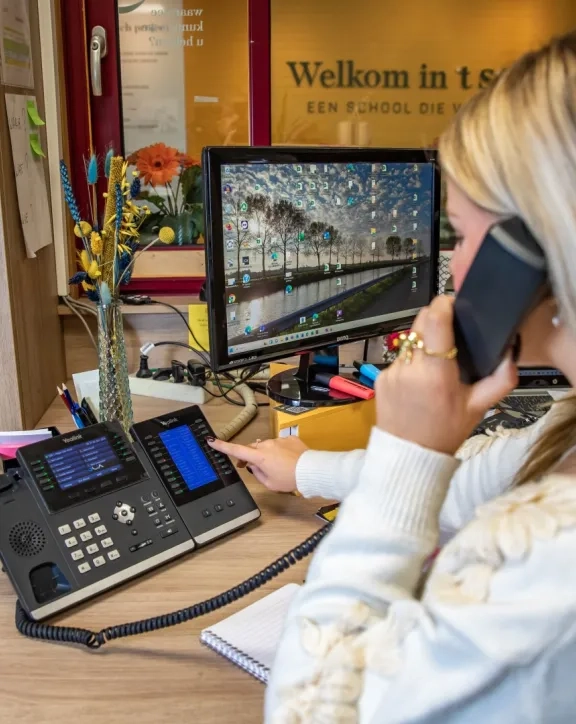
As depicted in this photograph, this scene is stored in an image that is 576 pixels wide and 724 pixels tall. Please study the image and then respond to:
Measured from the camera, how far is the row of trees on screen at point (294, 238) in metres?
1.20

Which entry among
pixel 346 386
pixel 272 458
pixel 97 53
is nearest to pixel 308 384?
pixel 346 386

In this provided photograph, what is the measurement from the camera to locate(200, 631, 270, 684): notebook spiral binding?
0.81 m

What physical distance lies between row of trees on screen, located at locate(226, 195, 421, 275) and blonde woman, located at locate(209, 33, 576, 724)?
0.47m

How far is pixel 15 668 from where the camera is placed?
32.7 inches

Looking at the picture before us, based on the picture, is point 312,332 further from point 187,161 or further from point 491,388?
point 187,161

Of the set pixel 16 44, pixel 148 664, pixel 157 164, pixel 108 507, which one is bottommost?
pixel 148 664

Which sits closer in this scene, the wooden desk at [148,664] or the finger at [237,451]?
the wooden desk at [148,664]

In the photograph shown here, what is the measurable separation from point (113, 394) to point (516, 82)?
86cm

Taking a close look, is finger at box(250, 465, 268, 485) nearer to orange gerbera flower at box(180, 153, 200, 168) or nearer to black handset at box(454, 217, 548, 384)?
black handset at box(454, 217, 548, 384)

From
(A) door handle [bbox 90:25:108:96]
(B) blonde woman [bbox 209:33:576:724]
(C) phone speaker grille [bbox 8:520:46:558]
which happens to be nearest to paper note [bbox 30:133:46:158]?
(A) door handle [bbox 90:25:108:96]

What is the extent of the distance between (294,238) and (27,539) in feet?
2.08

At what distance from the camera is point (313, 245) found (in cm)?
129

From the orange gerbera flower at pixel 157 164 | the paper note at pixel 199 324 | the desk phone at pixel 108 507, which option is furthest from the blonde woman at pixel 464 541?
the orange gerbera flower at pixel 157 164

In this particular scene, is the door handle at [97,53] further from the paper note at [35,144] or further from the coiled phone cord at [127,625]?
the coiled phone cord at [127,625]
